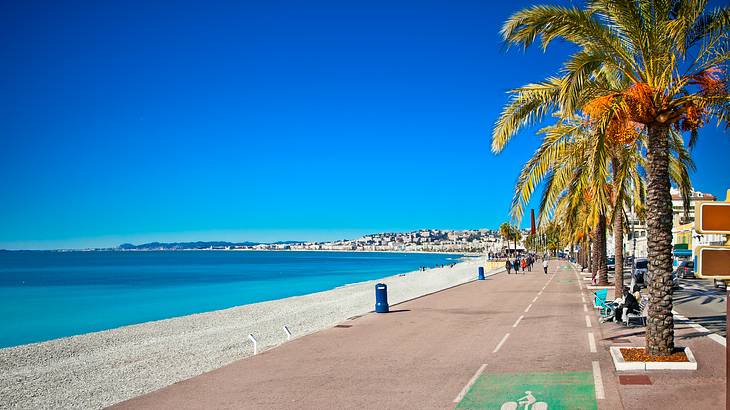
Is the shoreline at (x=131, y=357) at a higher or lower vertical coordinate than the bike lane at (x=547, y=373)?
lower

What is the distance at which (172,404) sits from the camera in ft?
32.1

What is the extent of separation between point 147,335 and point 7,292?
52.1 meters

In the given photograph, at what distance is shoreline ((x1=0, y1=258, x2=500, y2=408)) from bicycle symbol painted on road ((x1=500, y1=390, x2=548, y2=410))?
25.0ft

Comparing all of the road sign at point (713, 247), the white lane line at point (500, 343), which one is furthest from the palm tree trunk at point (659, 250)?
the road sign at point (713, 247)

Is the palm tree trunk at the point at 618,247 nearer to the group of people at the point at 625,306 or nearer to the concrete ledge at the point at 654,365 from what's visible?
the group of people at the point at 625,306

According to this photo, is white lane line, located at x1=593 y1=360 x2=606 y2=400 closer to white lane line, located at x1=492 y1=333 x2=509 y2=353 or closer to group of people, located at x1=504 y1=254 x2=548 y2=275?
white lane line, located at x1=492 y1=333 x2=509 y2=353

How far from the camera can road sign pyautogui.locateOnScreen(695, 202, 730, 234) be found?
205 inches

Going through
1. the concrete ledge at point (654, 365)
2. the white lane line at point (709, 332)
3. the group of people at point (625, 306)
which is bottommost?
the white lane line at point (709, 332)

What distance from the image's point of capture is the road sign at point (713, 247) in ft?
15.9

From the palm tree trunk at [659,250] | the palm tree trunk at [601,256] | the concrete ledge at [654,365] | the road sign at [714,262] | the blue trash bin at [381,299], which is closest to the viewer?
the road sign at [714,262]

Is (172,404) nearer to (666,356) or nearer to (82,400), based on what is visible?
(82,400)

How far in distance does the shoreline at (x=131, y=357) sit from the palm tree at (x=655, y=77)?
1023 cm

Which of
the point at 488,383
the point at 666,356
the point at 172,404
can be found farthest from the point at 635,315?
the point at 172,404

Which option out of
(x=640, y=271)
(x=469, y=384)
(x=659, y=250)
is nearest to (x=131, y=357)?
(x=469, y=384)
